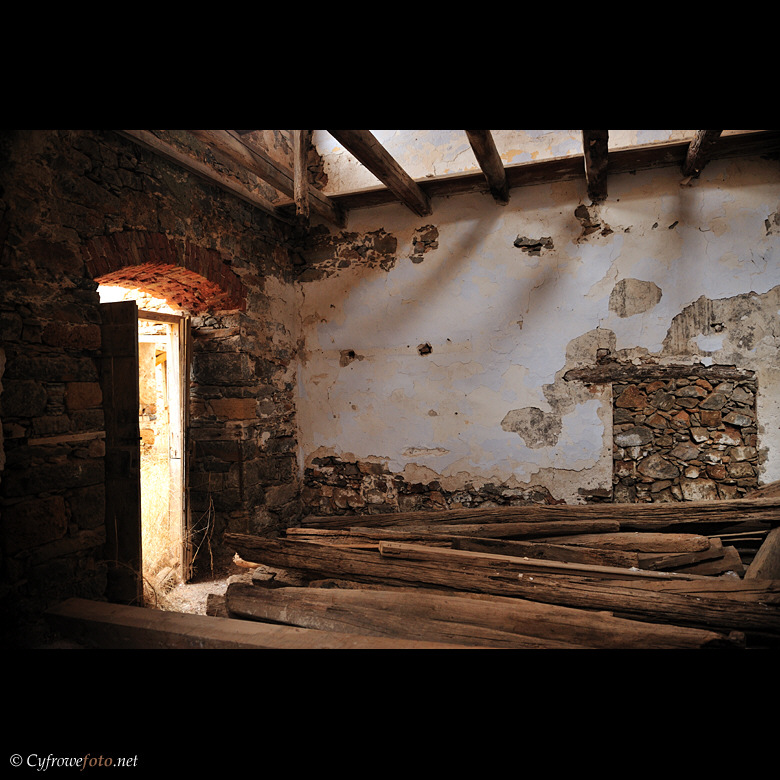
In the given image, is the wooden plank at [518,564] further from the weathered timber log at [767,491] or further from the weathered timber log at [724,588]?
the weathered timber log at [767,491]

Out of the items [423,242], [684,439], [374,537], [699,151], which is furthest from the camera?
[423,242]

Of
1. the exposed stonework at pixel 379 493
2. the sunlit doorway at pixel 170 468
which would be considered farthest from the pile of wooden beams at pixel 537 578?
the sunlit doorway at pixel 170 468

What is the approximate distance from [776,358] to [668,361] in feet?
2.41

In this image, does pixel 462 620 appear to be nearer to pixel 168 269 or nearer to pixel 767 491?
pixel 767 491

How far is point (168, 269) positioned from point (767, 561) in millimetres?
4383

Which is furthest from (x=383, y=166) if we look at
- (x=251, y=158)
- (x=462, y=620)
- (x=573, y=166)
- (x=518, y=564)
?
(x=462, y=620)

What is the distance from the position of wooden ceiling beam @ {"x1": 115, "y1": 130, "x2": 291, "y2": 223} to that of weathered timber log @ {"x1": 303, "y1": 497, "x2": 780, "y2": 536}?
2.93 metres

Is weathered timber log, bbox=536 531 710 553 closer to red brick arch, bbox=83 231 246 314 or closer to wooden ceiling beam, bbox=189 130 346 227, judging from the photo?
wooden ceiling beam, bbox=189 130 346 227

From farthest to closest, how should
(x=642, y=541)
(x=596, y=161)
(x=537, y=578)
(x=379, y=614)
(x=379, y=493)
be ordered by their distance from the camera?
(x=379, y=493)
(x=596, y=161)
(x=642, y=541)
(x=537, y=578)
(x=379, y=614)

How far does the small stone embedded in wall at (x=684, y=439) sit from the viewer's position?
3637 millimetres

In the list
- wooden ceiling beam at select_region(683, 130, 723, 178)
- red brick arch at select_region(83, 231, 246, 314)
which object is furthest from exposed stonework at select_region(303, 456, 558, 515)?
wooden ceiling beam at select_region(683, 130, 723, 178)

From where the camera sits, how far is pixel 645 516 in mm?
3316

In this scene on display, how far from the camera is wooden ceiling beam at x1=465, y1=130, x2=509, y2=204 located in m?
3.09
